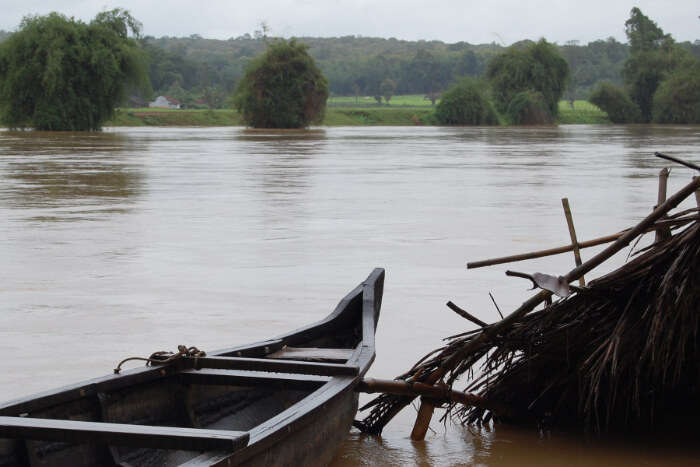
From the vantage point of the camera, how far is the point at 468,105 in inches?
3127

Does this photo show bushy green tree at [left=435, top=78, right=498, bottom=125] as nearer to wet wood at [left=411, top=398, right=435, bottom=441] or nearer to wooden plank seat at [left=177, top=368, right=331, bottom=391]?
wet wood at [left=411, top=398, right=435, bottom=441]

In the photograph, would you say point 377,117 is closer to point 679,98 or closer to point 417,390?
point 679,98

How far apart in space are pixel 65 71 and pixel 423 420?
172 feet

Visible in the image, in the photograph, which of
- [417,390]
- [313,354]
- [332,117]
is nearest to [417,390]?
[417,390]

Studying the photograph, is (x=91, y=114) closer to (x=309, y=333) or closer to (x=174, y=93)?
(x=309, y=333)

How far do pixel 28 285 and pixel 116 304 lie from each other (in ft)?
4.09

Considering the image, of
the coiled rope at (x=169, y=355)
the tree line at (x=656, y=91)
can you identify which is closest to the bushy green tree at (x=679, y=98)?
the tree line at (x=656, y=91)

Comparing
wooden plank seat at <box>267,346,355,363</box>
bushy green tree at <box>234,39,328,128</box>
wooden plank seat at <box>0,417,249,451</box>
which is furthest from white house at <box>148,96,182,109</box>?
wooden plank seat at <box>0,417,249,451</box>

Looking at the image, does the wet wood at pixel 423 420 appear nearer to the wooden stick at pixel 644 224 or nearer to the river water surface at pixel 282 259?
the river water surface at pixel 282 259

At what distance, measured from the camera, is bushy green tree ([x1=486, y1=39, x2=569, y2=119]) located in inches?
3226

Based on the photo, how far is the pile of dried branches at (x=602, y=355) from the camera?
435 centimetres

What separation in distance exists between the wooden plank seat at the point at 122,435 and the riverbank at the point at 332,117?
237 ft

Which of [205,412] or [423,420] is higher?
[205,412]

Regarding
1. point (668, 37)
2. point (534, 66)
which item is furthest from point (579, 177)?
point (668, 37)
